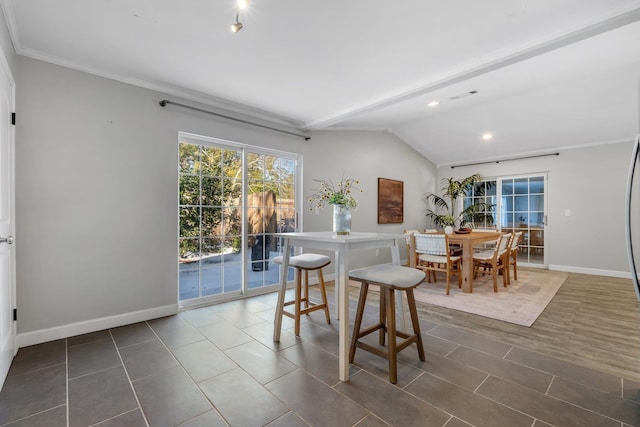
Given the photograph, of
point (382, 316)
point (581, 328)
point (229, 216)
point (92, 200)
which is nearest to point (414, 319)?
point (382, 316)

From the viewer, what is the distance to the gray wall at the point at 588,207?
488 centimetres

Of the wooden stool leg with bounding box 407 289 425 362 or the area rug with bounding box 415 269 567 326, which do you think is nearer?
the wooden stool leg with bounding box 407 289 425 362

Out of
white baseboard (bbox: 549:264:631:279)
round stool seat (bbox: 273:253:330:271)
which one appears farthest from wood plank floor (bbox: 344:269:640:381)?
round stool seat (bbox: 273:253:330:271)

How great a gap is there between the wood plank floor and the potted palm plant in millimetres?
2637

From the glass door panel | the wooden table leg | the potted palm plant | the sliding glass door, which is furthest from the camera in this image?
the potted palm plant

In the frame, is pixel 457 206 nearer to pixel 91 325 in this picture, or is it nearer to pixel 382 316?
pixel 382 316

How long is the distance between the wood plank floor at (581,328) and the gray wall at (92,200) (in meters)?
2.97

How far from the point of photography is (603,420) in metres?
1.52

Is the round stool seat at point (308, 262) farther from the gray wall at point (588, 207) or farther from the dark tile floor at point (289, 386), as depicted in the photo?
the gray wall at point (588, 207)

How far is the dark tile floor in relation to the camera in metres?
1.54

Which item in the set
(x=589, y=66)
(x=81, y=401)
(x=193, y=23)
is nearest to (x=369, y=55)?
(x=193, y=23)

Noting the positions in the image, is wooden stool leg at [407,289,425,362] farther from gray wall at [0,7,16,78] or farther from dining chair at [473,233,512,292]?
gray wall at [0,7,16,78]

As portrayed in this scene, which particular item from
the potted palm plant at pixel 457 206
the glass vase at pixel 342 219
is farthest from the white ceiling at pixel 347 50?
the potted palm plant at pixel 457 206

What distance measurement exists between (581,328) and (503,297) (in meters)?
0.98
